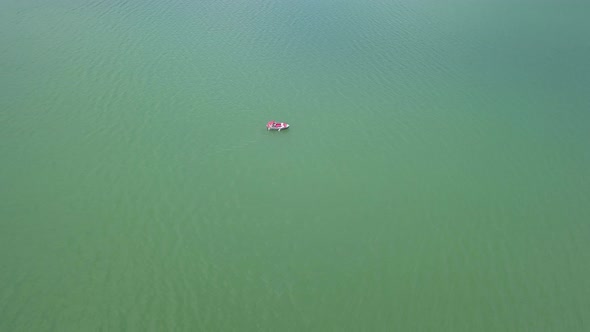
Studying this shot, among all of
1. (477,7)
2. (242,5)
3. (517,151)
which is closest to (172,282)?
(517,151)

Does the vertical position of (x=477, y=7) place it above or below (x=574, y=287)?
above

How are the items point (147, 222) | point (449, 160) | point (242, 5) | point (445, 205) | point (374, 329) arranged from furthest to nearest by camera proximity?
point (242, 5) < point (449, 160) < point (445, 205) < point (147, 222) < point (374, 329)

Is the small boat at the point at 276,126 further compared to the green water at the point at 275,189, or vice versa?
the small boat at the point at 276,126

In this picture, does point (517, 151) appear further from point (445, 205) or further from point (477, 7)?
point (477, 7)

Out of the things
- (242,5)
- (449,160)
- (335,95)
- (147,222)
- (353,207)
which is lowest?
(147,222)

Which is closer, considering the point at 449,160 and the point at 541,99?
the point at 449,160

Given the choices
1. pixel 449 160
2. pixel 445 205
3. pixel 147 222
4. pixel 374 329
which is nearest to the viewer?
pixel 374 329

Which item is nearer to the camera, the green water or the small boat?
the green water
